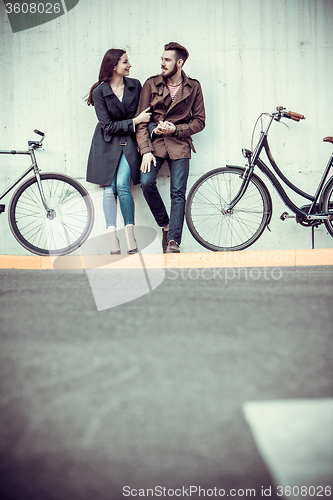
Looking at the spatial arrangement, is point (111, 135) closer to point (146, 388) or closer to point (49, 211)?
point (49, 211)

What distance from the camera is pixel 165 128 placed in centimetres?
407

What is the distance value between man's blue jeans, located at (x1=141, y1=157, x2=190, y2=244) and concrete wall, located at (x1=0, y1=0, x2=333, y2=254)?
707 millimetres

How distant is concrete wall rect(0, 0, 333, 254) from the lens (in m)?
4.84

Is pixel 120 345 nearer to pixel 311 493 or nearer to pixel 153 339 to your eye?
pixel 153 339

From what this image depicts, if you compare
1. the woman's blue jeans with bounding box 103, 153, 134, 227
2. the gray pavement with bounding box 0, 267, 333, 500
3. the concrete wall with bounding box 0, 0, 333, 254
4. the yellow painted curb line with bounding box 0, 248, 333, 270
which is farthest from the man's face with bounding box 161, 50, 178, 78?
the gray pavement with bounding box 0, 267, 333, 500

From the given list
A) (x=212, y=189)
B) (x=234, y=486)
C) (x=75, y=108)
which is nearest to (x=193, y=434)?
(x=234, y=486)

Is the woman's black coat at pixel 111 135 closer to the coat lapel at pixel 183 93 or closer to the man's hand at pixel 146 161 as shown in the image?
the man's hand at pixel 146 161

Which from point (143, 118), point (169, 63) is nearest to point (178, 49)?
point (169, 63)

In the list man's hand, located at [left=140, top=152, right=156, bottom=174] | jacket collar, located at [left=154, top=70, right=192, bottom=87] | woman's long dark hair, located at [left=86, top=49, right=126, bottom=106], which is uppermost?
woman's long dark hair, located at [left=86, top=49, right=126, bottom=106]

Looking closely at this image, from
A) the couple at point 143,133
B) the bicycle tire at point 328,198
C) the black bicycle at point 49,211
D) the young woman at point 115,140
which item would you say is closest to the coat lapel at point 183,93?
the couple at point 143,133

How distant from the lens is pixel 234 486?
66cm

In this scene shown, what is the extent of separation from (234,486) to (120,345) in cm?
68

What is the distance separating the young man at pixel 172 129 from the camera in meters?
4.14

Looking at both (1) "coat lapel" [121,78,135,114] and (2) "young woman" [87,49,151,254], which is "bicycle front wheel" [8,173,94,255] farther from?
(1) "coat lapel" [121,78,135,114]
